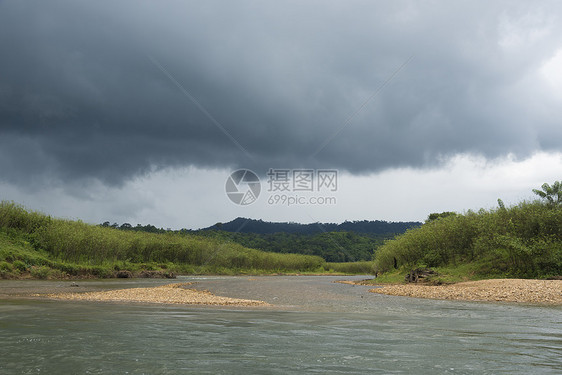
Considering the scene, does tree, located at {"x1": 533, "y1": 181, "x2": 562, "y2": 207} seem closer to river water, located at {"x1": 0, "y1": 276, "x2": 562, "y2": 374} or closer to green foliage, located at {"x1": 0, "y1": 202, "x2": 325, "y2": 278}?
river water, located at {"x1": 0, "y1": 276, "x2": 562, "y2": 374}

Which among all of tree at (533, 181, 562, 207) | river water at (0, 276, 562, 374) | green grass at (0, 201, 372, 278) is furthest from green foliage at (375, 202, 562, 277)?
green grass at (0, 201, 372, 278)

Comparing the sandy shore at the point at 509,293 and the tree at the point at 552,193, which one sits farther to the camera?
the tree at the point at 552,193

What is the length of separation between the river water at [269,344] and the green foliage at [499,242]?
1944 centimetres

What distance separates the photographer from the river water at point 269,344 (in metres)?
6.34

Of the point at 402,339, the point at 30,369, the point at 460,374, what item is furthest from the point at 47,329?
the point at 460,374

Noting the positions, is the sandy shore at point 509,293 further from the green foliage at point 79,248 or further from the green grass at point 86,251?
the green foliage at point 79,248

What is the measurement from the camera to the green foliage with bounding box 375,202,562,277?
29.7 m

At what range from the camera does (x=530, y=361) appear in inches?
271

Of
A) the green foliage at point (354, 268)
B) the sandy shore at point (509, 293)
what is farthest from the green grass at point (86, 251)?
the green foliage at point (354, 268)

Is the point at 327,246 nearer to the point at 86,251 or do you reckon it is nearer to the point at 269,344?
the point at 86,251

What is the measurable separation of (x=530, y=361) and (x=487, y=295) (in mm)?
16923

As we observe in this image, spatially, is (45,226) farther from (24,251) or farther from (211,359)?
(211,359)

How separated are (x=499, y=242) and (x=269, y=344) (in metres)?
29.0

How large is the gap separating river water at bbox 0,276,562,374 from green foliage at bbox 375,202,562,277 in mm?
19442
